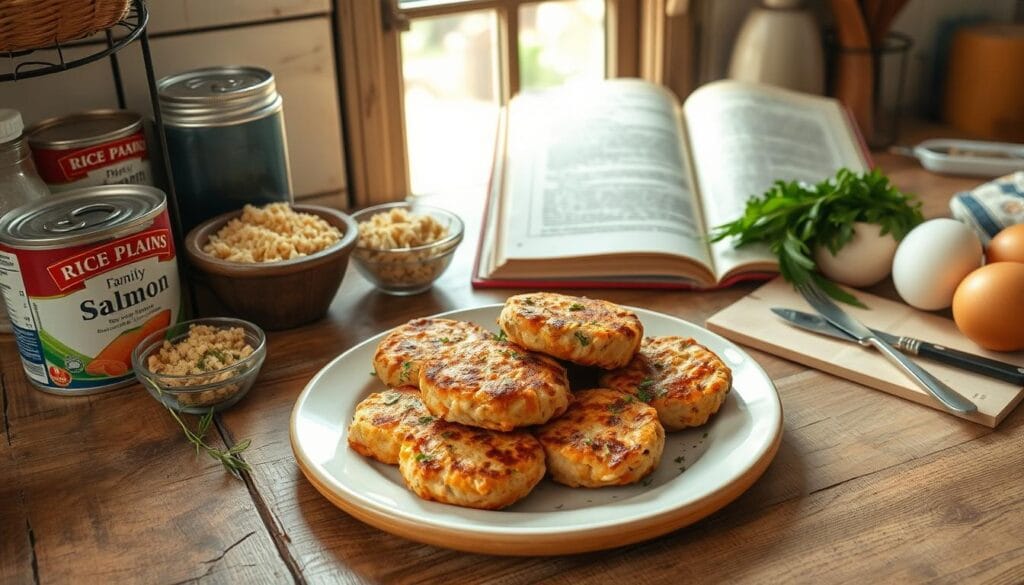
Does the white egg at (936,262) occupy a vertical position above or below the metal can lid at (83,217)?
below

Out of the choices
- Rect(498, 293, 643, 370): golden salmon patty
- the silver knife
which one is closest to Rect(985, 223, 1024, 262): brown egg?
the silver knife

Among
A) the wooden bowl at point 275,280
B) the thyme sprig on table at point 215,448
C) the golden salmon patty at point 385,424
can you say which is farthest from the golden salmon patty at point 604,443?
the wooden bowl at point 275,280

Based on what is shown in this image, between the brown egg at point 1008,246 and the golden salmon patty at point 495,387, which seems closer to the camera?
the golden salmon patty at point 495,387

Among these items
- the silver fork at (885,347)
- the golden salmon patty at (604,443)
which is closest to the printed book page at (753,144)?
the silver fork at (885,347)

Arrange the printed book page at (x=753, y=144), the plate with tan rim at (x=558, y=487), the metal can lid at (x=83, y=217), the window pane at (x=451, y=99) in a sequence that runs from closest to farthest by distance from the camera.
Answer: the plate with tan rim at (x=558, y=487)
the metal can lid at (x=83, y=217)
the printed book page at (x=753, y=144)
the window pane at (x=451, y=99)

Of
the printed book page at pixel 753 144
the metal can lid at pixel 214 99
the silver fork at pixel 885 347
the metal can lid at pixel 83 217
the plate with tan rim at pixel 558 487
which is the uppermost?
the metal can lid at pixel 214 99

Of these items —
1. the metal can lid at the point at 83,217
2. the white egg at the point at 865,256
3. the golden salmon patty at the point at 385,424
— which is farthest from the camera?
the white egg at the point at 865,256

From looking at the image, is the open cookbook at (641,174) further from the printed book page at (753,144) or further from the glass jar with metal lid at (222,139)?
the glass jar with metal lid at (222,139)
